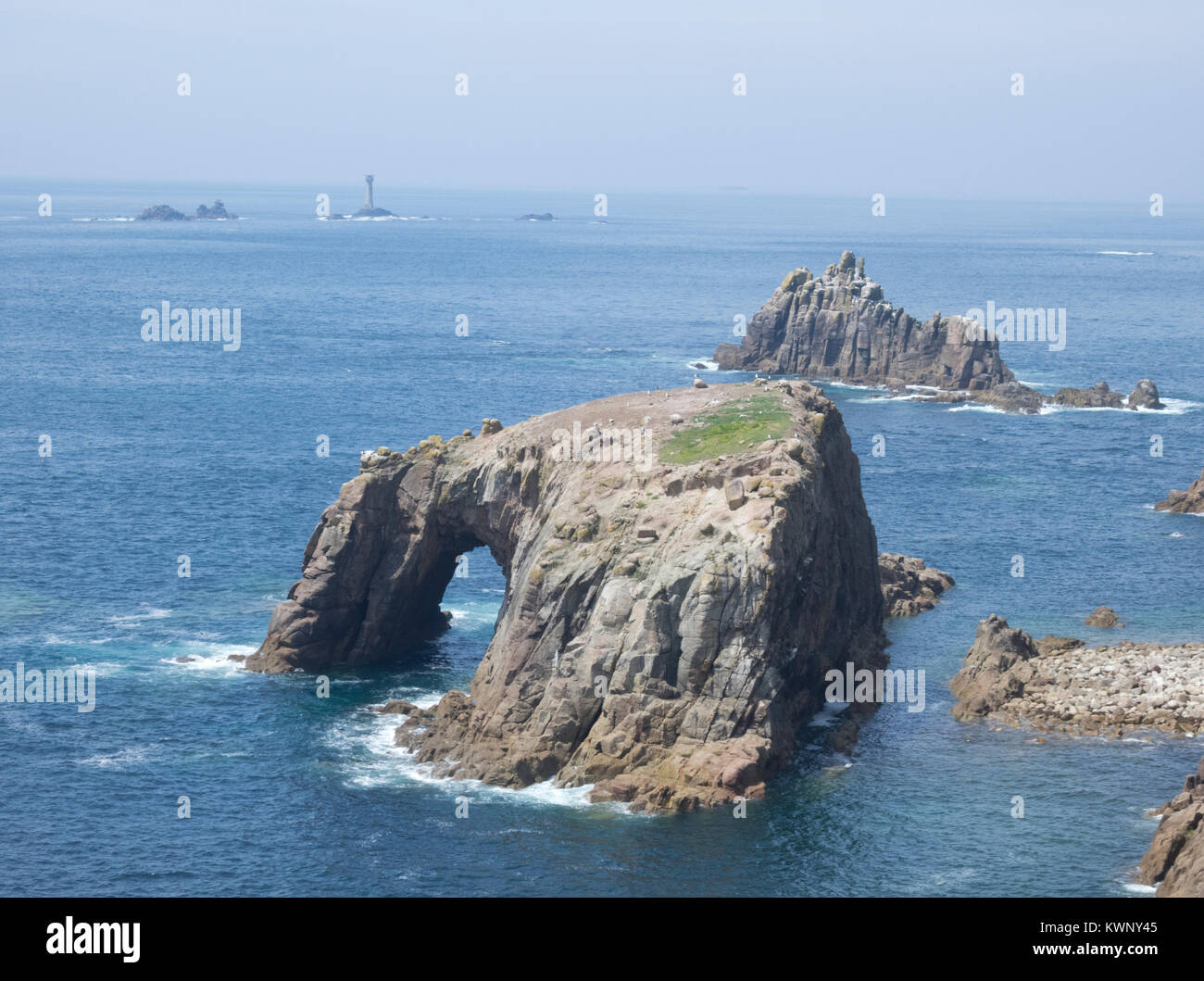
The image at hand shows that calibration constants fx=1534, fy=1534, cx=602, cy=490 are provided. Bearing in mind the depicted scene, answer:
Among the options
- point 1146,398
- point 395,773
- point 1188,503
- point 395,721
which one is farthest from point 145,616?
point 1146,398

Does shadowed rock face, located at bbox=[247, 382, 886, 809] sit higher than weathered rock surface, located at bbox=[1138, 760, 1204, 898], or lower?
higher

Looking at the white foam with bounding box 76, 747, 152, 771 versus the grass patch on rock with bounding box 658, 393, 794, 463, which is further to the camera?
the grass patch on rock with bounding box 658, 393, 794, 463

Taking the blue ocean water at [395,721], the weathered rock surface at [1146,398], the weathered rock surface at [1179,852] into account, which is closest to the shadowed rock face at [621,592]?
the blue ocean water at [395,721]

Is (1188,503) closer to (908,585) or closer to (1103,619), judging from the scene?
(1103,619)

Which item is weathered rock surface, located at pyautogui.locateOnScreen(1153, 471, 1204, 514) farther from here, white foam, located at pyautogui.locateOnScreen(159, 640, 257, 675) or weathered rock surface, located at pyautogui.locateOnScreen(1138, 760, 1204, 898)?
white foam, located at pyautogui.locateOnScreen(159, 640, 257, 675)

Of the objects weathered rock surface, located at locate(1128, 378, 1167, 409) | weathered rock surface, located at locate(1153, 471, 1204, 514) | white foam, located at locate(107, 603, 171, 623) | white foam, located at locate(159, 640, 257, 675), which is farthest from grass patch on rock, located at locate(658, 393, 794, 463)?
weathered rock surface, located at locate(1128, 378, 1167, 409)
